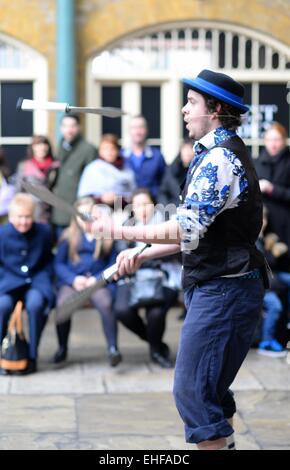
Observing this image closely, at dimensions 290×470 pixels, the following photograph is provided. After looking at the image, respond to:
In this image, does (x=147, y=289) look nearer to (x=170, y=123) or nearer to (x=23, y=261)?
(x=23, y=261)

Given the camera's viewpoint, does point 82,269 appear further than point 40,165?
No

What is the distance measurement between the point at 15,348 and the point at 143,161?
8.54 feet

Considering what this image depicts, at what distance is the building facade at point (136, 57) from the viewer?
32.7 feet

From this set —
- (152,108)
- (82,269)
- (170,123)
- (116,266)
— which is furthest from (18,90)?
(116,266)

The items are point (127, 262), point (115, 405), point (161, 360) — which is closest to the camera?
point (127, 262)

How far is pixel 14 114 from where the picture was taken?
402 inches

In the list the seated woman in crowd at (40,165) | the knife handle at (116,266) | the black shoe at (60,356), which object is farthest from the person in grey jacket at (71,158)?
the knife handle at (116,266)

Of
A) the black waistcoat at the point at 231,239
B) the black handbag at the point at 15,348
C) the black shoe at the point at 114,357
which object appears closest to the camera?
the black waistcoat at the point at 231,239

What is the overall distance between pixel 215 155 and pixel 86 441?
208cm

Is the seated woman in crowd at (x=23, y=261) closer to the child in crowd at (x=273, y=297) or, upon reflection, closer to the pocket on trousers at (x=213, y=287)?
the child in crowd at (x=273, y=297)

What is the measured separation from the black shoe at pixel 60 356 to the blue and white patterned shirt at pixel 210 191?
11.1 feet

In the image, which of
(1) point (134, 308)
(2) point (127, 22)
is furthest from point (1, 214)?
(2) point (127, 22)

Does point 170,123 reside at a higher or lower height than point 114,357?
higher
